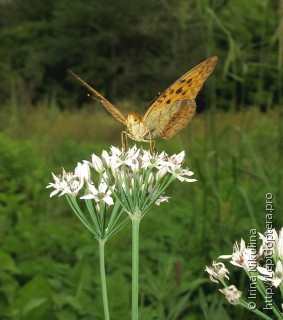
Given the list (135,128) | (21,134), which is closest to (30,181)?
(135,128)

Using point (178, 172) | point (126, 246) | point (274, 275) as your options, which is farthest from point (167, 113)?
point (126, 246)

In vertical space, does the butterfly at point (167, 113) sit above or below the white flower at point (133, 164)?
above

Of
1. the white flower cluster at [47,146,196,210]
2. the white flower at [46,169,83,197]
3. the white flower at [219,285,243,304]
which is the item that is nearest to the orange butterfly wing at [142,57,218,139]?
the white flower cluster at [47,146,196,210]

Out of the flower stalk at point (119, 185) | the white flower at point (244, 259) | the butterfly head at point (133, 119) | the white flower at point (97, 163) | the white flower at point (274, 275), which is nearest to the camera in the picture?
the white flower at point (274, 275)

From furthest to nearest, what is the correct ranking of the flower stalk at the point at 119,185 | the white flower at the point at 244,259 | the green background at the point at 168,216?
1. the green background at the point at 168,216
2. the flower stalk at the point at 119,185
3. the white flower at the point at 244,259

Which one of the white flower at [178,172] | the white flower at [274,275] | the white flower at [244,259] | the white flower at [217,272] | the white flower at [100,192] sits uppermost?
the white flower at [178,172]

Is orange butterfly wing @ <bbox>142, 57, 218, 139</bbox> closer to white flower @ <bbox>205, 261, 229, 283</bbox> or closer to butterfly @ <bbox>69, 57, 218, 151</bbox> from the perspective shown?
butterfly @ <bbox>69, 57, 218, 151</bbox>

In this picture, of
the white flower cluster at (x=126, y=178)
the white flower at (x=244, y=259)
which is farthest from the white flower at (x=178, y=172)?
the white flower at (x=244, y=259)

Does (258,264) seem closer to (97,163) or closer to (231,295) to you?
(231,295)

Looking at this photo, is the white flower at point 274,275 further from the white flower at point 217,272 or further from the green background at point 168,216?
the green background at point 168,216
